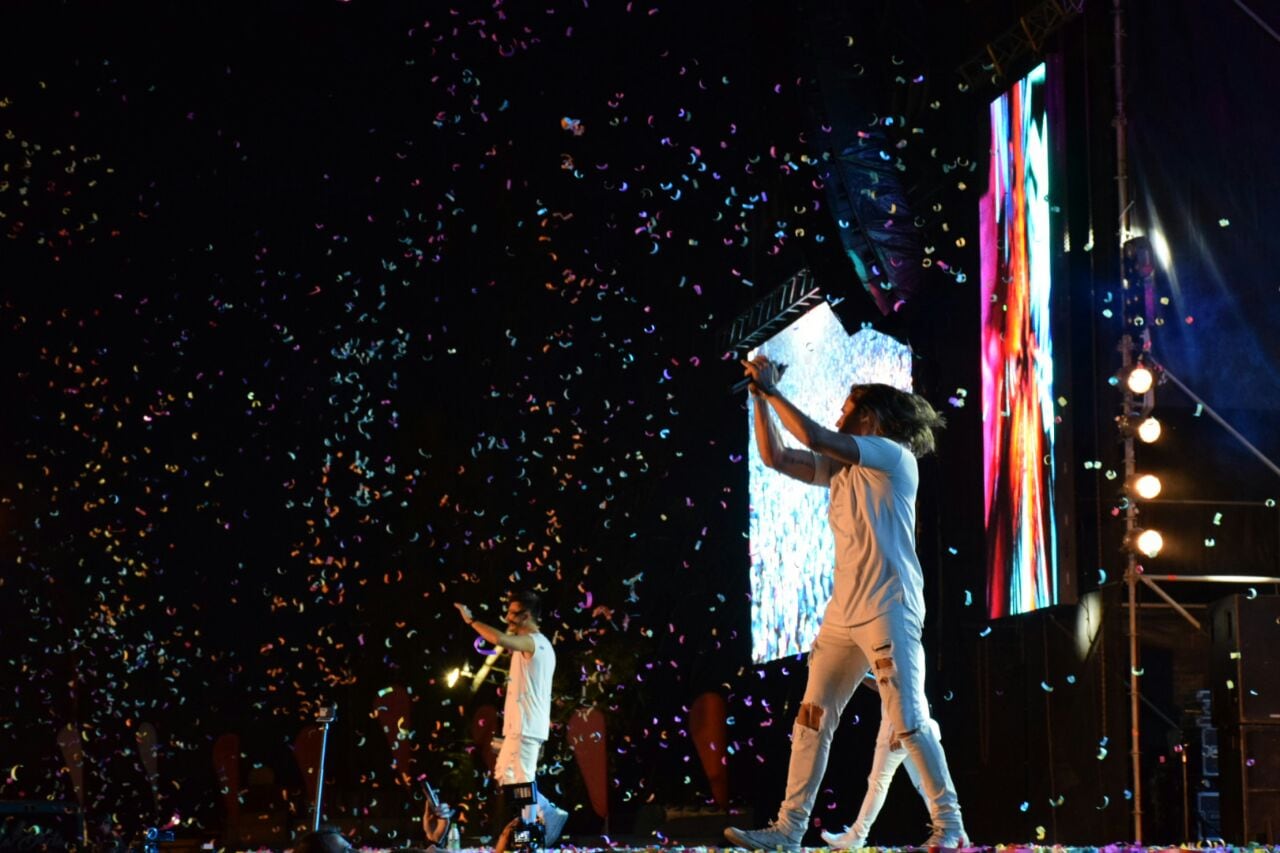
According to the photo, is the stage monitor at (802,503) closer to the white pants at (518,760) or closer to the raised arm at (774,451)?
the white pants at (518,760)

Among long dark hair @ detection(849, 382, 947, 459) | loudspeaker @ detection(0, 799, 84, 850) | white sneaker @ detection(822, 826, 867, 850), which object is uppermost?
long dark hair @ detection(849, 382, 947, 459)

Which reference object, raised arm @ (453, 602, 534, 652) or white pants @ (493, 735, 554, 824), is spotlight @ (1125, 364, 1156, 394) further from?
white pants @ (493, 735, 554, 824)

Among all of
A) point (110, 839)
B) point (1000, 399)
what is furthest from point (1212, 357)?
point (110, 839)

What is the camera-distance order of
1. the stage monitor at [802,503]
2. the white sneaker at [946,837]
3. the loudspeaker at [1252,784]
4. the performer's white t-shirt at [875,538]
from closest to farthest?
the white sneaker at [946,837] → the performer's white t-shirt at [875,538] → the loudspeaker at [1252,784] → the stage monitor at [802,503]

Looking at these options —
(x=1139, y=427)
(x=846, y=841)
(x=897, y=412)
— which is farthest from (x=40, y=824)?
(x=1139, y=427)

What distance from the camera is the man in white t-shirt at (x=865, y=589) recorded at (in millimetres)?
5176

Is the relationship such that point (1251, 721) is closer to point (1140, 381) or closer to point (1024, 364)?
point (1140, 381)

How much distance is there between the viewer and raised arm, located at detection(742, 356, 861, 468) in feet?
16.4

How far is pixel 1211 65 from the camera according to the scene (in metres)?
10.0

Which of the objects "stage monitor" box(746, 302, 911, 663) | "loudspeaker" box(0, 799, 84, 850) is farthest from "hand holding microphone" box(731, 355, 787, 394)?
"stage monitor" box(746, 302, 911, 663)

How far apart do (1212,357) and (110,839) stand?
283 inches

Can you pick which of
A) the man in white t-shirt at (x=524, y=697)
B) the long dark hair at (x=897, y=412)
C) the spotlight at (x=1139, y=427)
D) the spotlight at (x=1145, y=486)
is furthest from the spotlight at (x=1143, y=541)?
the long dark hair at (x=897, y=412)

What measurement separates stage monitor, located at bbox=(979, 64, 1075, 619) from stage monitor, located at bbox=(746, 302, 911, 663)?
1.13 meters

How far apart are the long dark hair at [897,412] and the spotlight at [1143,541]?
3.92 m
